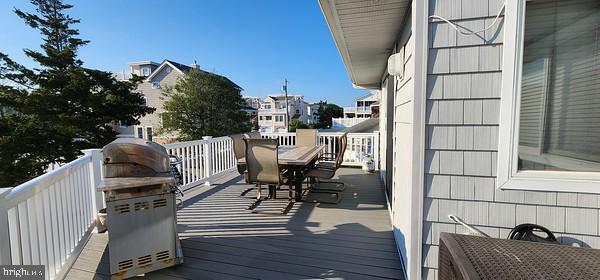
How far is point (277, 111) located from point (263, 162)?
34694mm

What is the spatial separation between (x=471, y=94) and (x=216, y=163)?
4858mm

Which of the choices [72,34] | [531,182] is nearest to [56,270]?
[531,182]

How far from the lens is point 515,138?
5.68 feet

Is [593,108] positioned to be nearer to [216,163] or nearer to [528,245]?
[528,245]

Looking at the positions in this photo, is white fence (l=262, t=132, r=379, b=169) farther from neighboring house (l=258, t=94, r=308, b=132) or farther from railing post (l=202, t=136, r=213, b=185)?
neighboring house (l=258, t=94, r=308, b=132)

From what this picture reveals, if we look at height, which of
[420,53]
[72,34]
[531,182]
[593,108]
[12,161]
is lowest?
[12,161]

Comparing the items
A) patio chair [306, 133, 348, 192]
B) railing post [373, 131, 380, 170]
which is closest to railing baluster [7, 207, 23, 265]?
patio chair [306, 133, 348, 192]

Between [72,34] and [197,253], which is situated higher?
[72,34]

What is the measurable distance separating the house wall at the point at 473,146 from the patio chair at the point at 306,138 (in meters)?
4.32

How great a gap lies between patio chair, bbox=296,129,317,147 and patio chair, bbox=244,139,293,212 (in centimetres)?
246

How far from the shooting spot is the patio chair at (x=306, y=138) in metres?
6.20

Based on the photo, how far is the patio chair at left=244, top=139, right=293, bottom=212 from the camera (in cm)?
361

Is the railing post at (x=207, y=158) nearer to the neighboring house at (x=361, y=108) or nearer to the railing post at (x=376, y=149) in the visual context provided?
the railing post at (x=376, y=149)

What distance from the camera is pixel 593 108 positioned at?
5.32ft
